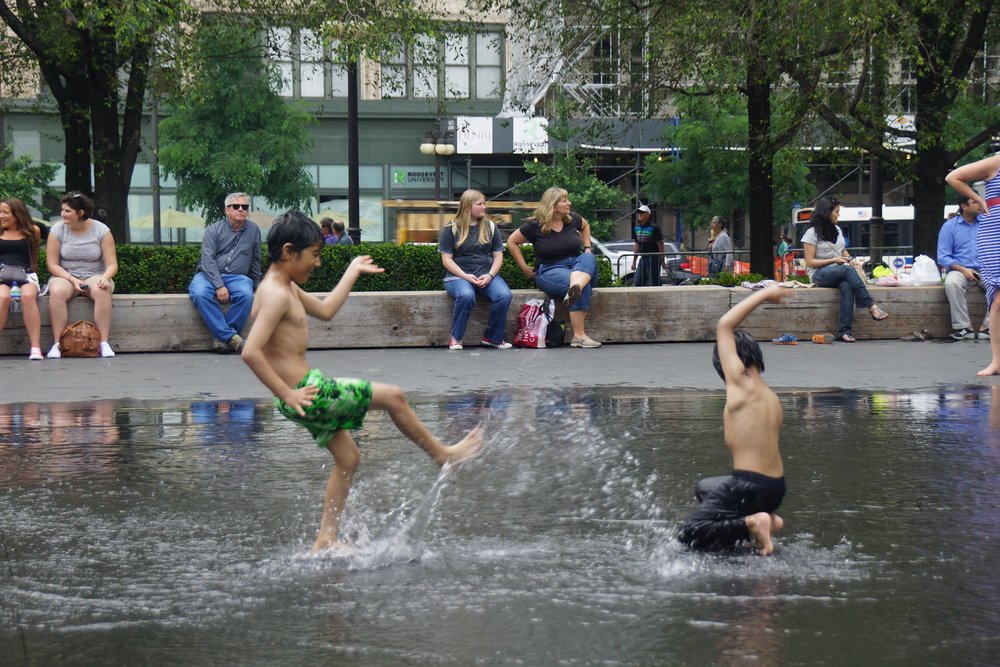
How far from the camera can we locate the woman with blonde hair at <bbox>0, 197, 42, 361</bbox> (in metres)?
11.5

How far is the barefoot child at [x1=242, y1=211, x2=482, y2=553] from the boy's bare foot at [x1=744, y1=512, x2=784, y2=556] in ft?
3.97

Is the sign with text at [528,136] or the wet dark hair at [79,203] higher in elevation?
the sign with text at [528,136]

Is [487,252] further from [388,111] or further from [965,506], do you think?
[388,111]

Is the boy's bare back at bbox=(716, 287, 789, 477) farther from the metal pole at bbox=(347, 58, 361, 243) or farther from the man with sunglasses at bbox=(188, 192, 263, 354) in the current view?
the metal pole at bbox=(347, 58, 361, 243)

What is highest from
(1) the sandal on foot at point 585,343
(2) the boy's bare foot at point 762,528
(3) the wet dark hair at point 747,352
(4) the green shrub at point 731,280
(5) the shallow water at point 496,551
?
(4) the green shrub at point 731,280

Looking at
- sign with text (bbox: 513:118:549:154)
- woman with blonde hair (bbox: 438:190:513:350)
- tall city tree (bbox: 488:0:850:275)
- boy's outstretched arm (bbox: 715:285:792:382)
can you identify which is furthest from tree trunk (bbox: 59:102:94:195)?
sign with text (bbox: 513:118:549:154)

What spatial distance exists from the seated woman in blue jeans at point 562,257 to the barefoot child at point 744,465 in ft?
25.1

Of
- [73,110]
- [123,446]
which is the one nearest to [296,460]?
[123,446]

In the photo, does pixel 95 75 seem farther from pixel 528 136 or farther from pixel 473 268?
pixel 528 136

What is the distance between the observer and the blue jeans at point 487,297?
12.4 metres

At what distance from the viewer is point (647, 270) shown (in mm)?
A: 21828

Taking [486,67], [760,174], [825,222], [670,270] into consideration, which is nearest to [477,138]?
[486,67]

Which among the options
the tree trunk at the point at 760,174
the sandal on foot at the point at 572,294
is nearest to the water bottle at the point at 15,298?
the sandal on foot at the point at 572,294

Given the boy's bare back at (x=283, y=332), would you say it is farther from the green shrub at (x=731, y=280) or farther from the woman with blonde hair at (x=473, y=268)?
the green shrub at (x=731, y=280)
